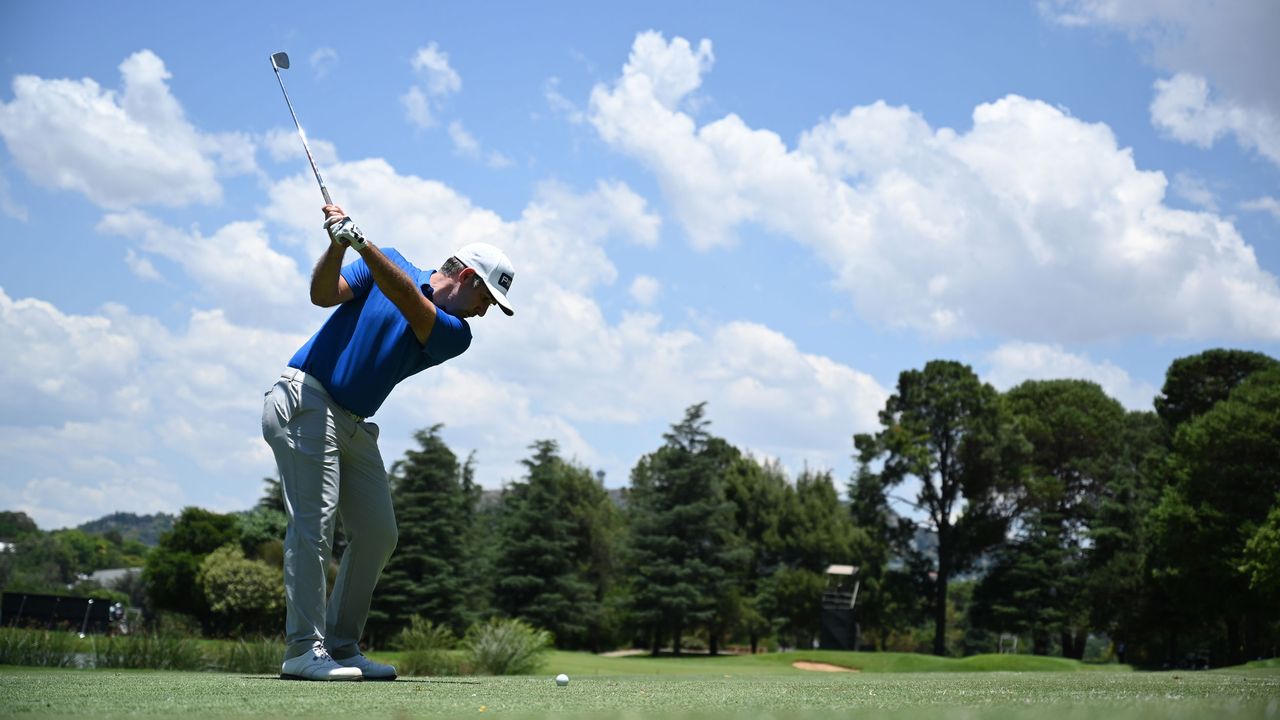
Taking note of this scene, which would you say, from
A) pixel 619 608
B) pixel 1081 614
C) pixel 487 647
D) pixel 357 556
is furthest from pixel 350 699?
pixel 1081 614

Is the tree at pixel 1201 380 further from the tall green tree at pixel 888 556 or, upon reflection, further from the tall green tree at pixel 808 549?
the tall green tree at pixel 808 549

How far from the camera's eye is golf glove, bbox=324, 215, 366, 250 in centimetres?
573

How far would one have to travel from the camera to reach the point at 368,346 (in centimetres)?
606

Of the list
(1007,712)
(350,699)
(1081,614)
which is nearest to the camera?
(1007,712)

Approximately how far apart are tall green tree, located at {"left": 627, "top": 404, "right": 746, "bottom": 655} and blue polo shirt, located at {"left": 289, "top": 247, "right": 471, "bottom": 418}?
138ft

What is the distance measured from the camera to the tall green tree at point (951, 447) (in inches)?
1923

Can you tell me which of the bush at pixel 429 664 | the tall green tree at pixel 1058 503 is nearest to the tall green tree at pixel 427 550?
the tall green tree at pixel 1058 503

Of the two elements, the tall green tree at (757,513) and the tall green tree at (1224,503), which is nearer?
the tall green tree at (1224,503)

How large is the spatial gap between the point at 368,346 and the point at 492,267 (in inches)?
33.9

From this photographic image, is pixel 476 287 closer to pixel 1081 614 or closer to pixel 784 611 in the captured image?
pixel 1081 614

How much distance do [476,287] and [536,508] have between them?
1693 inches

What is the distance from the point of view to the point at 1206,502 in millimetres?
37000

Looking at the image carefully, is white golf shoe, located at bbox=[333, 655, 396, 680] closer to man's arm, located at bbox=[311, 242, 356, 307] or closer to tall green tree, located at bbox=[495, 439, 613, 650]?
man's arm, located at bbox=[311, 242, 356, 307]

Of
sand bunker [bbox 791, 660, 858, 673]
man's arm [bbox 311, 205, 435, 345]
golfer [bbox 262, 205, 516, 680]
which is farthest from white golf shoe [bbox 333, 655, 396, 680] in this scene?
sand bunker [bbox 791, 660, 858, 673]
